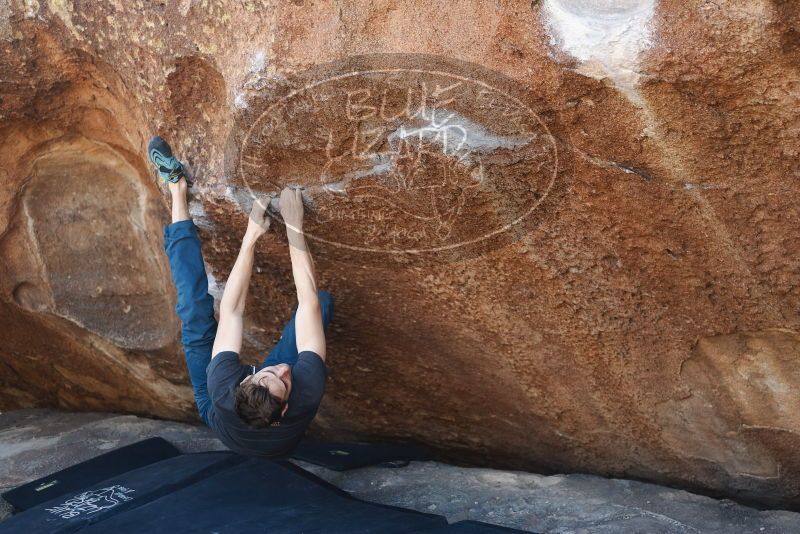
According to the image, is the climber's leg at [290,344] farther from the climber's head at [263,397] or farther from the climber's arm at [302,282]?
the climber's head at [263,397]

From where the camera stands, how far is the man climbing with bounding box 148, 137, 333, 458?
2.37 m

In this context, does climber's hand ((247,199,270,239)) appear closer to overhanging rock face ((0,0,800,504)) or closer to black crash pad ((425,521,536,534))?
overhanging rock face ((0,0,800,504))

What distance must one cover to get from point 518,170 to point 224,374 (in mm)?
977

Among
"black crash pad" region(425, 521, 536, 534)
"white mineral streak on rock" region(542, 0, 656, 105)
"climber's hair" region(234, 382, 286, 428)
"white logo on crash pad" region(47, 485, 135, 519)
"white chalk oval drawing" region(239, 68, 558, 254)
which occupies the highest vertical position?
"white mineral streak on rock" region(542, 0, 656, 105)

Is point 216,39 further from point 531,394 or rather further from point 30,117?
point 531,394

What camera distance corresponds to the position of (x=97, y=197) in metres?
3.23

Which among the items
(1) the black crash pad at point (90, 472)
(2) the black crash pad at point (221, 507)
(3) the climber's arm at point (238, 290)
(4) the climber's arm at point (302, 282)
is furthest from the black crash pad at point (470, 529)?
(1) the black crash pad at point (90, 472)

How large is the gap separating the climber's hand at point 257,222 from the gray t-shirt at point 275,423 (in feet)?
1.19

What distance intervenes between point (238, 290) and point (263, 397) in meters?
0.45

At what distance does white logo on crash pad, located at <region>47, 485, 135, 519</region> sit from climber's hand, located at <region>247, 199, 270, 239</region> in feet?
2.92

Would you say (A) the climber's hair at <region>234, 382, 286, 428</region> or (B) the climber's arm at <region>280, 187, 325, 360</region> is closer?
(A) the climber's hair at <region>234, 382, 286, 428</region>

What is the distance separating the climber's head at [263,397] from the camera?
90.4 inches

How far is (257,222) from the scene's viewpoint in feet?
8.54

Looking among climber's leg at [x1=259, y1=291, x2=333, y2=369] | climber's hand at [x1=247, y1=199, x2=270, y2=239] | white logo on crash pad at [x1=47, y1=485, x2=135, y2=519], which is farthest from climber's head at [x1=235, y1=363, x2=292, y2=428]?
white logo on crash pad at [x1=47, y1=485, x2=135, y2=519]
